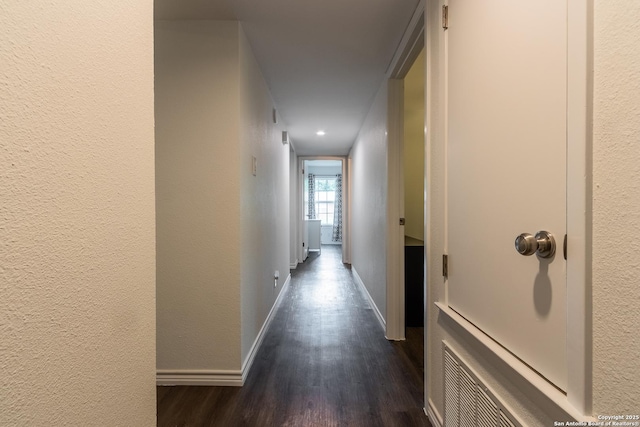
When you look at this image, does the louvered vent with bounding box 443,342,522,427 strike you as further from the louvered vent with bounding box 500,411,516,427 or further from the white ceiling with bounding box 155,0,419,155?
the white ceiling with bounding box 155,0,419,155

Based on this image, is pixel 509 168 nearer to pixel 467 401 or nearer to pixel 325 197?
pixel 467 401

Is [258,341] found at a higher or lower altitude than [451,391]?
lower

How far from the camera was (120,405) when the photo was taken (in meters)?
0.82

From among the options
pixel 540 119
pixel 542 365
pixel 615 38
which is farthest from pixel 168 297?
pixel 615 38

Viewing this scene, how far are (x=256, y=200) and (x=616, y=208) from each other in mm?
2181

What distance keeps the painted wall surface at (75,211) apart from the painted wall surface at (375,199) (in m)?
2.27

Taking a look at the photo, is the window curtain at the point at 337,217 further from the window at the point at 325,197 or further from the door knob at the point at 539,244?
the door knob at the point at 539,244

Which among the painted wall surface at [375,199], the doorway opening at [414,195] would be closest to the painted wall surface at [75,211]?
the painted wall surface at [375,199]

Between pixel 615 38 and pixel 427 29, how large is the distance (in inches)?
48.0

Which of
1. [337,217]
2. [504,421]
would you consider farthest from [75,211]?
[337,217]

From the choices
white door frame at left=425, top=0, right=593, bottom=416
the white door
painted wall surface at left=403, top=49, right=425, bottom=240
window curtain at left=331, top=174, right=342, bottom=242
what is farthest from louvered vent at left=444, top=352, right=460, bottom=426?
window curtain at left=331, top=174, right=342, bottom=242

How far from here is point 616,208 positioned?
647mm

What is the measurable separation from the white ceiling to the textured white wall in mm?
1467

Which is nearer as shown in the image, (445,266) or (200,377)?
(445,266)
